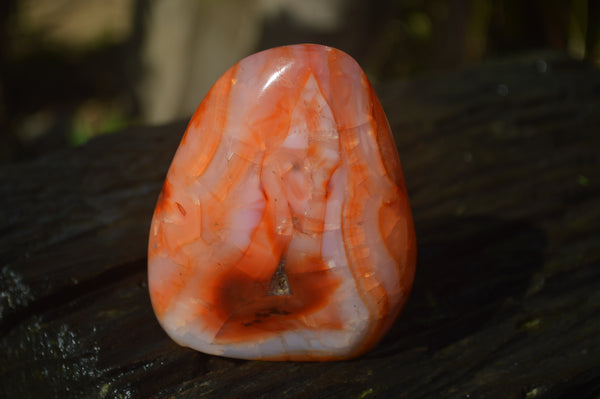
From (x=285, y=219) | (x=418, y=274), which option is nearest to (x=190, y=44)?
(x=418, y=274)

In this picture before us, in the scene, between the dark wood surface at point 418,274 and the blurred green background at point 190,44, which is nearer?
the dark wood surface at point 418,274

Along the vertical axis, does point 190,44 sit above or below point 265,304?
above

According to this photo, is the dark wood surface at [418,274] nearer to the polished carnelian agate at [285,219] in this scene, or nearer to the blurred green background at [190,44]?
the polished carnelian agate at [285,219]

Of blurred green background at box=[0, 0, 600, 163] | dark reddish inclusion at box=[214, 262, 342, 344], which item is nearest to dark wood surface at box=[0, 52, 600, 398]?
dark reddish inclusion at box=[214, 262, 342, 344]

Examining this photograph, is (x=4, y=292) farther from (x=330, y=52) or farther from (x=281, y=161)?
(x=330, y=52)

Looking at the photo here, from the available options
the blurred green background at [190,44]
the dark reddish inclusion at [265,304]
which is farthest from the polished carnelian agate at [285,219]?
the blurred green background at [190,44]

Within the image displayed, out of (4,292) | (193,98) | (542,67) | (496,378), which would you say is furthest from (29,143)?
(496,378)

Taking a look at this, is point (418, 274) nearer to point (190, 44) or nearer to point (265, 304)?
point (265, 304)
